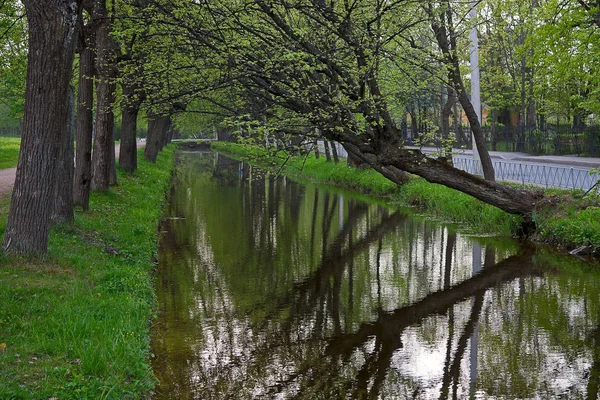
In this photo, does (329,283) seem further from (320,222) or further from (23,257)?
(320,222)

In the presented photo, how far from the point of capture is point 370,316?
36.6 feet

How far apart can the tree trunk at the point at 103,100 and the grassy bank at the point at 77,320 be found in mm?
4338

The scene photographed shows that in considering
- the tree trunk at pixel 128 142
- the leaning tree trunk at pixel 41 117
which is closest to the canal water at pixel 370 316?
the leaning tree trunk at pixel 41 117

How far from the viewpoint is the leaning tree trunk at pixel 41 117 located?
1026 cm

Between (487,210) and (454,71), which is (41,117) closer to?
(454,71)

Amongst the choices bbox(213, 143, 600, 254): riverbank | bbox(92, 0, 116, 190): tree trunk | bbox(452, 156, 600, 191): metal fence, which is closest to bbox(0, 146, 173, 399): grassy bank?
bbox(213, 143, 600, 254): riverbank

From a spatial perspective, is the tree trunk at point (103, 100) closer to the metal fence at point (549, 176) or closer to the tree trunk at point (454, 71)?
the tree trunk at point (454, 71)

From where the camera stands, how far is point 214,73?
55.0 feet

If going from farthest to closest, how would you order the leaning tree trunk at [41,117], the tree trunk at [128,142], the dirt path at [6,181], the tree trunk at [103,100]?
the tree trunk at [128,142] < the dirt path at [6,181] < the tree trunk at [103,100] < the leaning tree trunk at [41,117]

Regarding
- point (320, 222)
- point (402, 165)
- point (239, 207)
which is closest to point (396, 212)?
point (320, 222)

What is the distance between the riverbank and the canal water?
0.61m

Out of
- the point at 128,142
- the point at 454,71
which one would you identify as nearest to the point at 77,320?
the point at 454,71

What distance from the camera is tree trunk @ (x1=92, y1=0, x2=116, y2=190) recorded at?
53.1ft

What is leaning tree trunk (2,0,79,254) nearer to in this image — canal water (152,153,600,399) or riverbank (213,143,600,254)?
canal water (152,153,600,399)
